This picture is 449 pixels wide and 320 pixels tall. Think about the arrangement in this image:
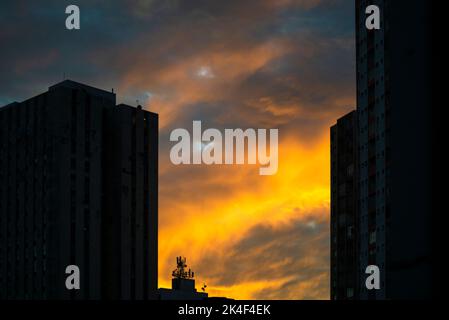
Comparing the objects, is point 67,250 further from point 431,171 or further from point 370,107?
point 431,171

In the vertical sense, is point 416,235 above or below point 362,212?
below

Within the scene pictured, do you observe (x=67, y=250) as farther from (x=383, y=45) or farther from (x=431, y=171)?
A: (x=431, y=171)

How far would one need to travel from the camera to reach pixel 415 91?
5.44 meters

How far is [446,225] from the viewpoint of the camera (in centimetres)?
524

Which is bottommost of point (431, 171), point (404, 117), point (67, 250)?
point (431, 171)
